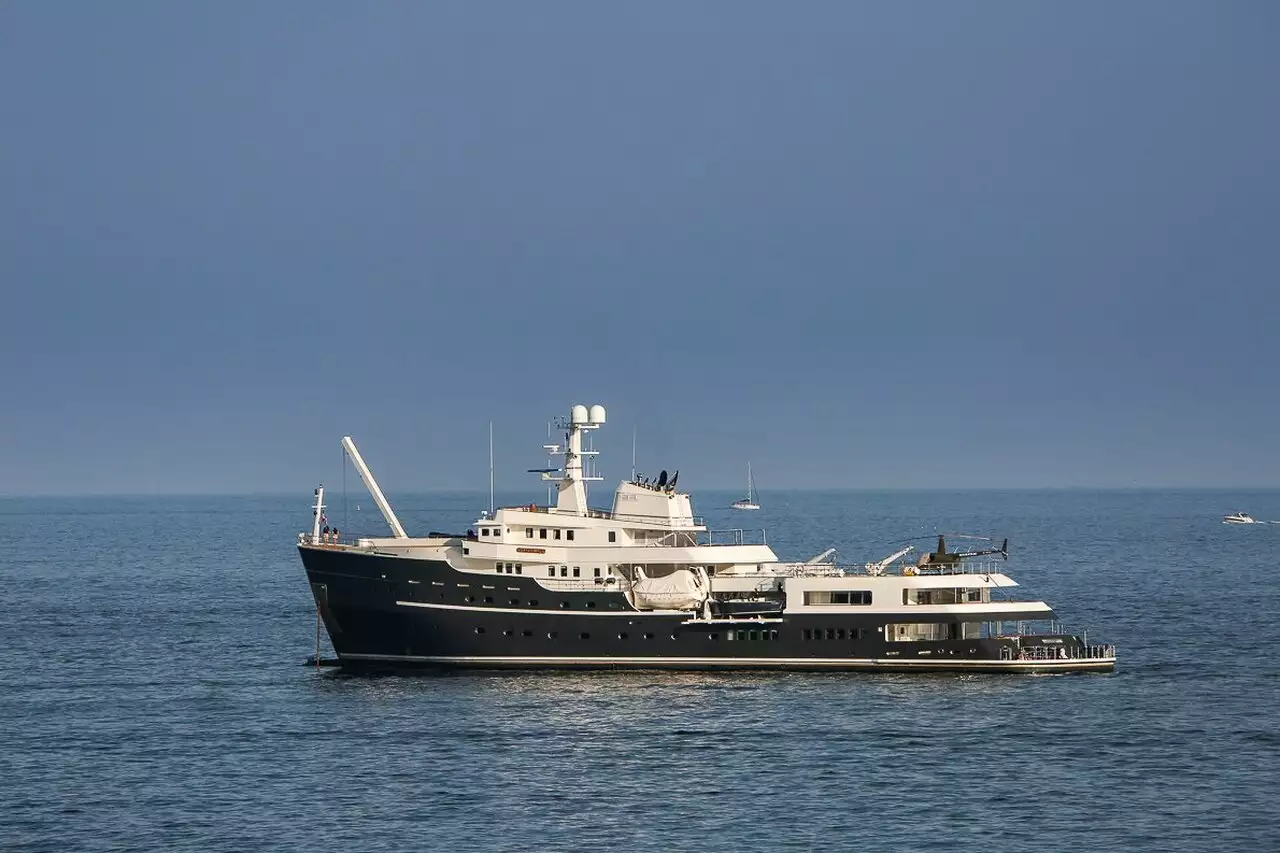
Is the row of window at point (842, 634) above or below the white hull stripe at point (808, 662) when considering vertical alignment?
above

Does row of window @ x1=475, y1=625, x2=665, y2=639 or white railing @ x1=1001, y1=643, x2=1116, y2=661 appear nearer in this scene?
row of window @ x1=475, y1=625, x2=665, y2=639

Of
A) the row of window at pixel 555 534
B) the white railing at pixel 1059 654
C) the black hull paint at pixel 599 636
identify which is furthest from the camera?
the row of window at pixel 555 534

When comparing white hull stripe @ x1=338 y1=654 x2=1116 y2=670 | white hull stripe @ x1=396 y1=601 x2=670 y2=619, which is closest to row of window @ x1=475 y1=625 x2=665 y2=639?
white hull stripe @ x1=396 y1=601 x2=670 y2=619

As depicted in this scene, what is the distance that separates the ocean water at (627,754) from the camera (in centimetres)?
4747

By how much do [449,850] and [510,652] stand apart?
87.1 feet

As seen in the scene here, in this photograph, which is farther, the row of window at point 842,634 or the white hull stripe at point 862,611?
the row of window at point 842,634

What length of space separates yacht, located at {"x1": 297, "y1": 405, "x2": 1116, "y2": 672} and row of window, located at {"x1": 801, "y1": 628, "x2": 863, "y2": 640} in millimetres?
57

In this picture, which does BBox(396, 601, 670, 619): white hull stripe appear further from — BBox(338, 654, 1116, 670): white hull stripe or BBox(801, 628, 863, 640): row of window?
BBox(801, 628, 863, 640): row of window

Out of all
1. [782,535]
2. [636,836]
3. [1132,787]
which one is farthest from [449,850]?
[782,535]

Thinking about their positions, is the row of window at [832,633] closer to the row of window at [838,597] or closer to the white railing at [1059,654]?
the row of window at [838,597]

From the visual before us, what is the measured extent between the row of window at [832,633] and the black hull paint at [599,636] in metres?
0.04

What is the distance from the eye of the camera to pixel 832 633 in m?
71.1

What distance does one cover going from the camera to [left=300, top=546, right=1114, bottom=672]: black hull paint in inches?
2800

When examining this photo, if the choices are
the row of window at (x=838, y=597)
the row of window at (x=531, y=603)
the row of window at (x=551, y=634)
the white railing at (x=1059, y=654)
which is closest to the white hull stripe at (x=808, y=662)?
the white railing at (x=1059, y=654)
